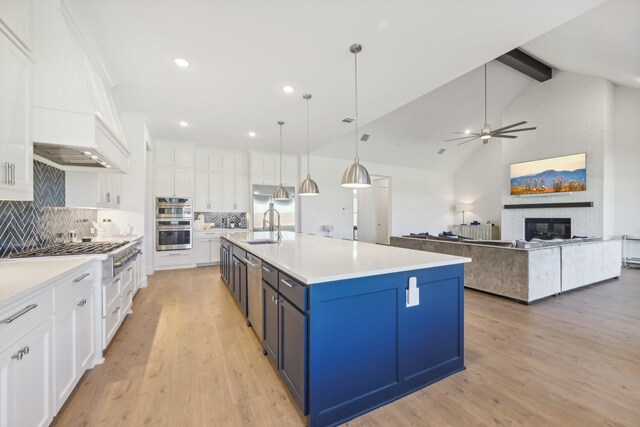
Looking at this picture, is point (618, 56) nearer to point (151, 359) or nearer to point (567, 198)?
point (567, 198)

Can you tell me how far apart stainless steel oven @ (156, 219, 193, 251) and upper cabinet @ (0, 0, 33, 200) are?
413 centimetres

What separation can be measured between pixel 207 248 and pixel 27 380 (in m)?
5.19

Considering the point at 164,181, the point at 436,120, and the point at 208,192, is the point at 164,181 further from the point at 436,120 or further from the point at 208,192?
the point at 436,120

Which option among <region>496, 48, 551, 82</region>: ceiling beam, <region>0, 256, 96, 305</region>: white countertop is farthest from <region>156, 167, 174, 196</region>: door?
<region>496, 48, 551, 82</region>: ceiling beam

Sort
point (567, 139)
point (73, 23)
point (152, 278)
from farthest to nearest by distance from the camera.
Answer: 1. point (567, 139)
2. point (152, 278)
3. point (73, 23)

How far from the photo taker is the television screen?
6.19 m

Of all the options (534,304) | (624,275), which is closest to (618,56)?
(624,275)

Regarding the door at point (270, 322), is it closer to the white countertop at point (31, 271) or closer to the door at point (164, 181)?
the white countertop at point (31, 271)

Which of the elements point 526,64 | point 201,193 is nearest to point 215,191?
point 201,193

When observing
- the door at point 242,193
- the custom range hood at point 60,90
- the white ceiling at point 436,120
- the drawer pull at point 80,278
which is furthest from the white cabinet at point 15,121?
the white ceiling at point 436,120

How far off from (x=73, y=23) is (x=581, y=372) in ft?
16.6

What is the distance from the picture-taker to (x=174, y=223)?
5.77m

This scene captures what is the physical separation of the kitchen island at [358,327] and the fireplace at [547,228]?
6.49 metres

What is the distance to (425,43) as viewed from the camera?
2.60 metres
